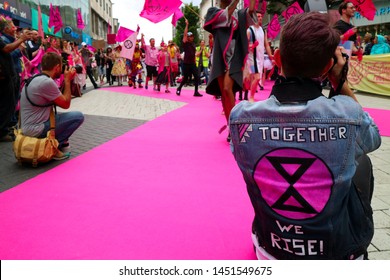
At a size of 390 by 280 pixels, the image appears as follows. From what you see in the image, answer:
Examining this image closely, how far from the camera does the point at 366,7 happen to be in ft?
19.5

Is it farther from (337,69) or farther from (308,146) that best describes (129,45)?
(308,146)

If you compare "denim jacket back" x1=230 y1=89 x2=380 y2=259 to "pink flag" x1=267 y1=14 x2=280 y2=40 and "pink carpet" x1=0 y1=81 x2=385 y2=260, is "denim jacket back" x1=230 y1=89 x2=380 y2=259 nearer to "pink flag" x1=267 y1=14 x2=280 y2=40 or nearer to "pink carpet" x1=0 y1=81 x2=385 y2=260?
"pink carpet" x1=0 y1=81 x2=385 y2=260

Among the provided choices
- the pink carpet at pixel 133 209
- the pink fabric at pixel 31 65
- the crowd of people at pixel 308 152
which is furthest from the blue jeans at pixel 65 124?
the crowd of people at pixel 308 152

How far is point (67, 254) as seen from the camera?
2209mm

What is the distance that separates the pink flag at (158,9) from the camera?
24.4 feet

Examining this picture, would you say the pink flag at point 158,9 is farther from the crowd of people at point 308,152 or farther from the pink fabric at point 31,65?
the crowd of people at point 308,152

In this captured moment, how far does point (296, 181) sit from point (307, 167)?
7cm

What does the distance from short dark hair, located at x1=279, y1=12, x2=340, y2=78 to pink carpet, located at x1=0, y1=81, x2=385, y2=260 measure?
1.22 meters

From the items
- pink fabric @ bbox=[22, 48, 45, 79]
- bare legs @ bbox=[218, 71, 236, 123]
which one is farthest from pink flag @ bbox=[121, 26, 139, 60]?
bare legs @ bbox=[218, 71, 236, 123]

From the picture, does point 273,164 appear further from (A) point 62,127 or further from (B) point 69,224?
(A) point 62,127

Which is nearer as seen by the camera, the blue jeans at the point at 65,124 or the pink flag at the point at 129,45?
the blue jeans at the point at 65,124

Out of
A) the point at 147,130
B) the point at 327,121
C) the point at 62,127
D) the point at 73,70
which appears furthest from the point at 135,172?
the point at 327,121

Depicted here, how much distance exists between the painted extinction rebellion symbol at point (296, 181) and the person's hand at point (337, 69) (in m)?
0.37

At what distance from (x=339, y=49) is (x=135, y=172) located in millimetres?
2680
